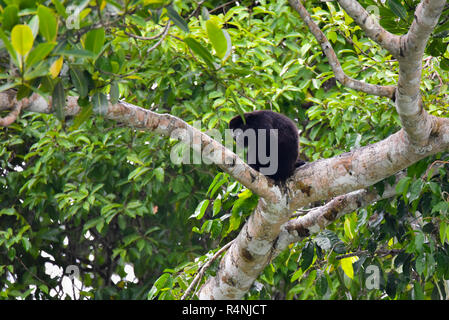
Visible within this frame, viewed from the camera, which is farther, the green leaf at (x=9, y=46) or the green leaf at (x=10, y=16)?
the green leaf at (x=10, y=16)

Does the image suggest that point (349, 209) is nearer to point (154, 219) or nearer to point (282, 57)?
point (282, 57)

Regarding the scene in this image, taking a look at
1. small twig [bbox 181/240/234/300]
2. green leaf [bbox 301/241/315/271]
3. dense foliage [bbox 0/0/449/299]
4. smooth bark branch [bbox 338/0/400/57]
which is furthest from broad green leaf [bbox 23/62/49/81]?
green leaf [bbox 301/241/315/271]

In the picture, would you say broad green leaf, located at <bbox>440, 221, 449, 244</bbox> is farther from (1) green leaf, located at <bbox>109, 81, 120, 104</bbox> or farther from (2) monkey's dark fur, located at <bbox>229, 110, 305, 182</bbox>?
(1) green leaf, located at <bbox>109, 81, 120, 104</bbox>

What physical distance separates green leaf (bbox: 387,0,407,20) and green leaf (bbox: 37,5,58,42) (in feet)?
A: 5.86

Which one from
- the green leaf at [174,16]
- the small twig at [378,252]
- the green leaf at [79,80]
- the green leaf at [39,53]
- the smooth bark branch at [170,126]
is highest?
the green leaf at [39,53]

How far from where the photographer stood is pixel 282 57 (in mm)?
5891

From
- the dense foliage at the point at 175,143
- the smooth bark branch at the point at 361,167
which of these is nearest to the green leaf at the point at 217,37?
the dense foliage at the point at 175,143

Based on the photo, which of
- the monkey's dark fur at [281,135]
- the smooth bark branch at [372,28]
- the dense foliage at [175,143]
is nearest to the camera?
the dense foliage at [175,143]

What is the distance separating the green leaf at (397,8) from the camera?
3072 millimetres

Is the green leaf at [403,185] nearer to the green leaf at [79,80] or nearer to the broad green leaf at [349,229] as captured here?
the broad green leaf at [349,229]

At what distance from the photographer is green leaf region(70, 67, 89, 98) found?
8.14 ft

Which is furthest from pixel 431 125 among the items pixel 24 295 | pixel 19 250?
pixel 19 250

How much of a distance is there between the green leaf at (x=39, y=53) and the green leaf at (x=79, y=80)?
15.9 inches

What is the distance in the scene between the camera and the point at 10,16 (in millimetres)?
2156
